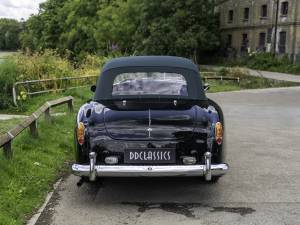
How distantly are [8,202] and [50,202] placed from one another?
1.71 ft

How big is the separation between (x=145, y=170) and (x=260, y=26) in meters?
46.9

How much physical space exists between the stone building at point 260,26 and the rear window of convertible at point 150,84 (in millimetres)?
37859

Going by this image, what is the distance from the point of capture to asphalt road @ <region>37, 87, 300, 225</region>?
5.23m

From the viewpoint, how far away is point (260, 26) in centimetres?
5000

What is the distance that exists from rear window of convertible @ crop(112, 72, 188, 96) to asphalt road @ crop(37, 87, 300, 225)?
1.20 meters

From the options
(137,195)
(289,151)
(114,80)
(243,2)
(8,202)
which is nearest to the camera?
(8,202)

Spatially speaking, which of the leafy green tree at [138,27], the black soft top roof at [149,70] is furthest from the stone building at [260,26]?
the black soft top roof at [149,70]

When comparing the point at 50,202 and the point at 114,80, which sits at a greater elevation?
the point at 114,80

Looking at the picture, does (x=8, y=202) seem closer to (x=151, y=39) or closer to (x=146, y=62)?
(x=146, y=62)

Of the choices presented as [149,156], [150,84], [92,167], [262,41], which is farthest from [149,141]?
[262,41]

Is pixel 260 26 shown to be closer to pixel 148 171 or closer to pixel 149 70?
pixel 149 70

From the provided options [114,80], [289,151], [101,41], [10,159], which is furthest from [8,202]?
[101,41]

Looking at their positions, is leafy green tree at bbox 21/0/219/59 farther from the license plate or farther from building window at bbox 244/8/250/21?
the license plate

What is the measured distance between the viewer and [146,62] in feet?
23.3
